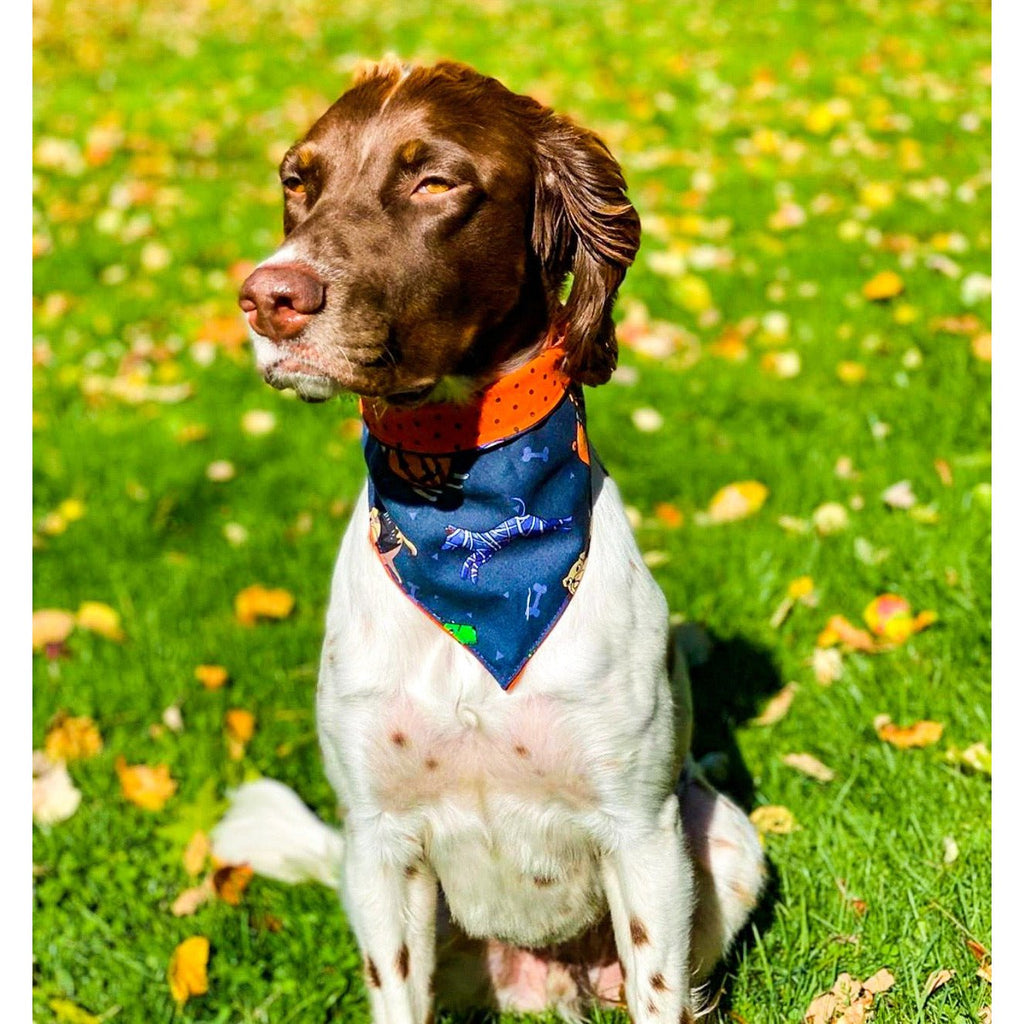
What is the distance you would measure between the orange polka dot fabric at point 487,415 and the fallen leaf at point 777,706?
1.52 m

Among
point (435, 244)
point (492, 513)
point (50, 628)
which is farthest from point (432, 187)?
point (50, 628)

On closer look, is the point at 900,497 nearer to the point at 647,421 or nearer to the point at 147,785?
the point at 647,421

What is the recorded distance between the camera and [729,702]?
152 inches

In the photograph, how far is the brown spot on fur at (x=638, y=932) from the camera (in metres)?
2.70

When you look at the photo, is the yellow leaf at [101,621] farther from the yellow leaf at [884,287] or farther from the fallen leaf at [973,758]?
the yellow leaf at [884,287]

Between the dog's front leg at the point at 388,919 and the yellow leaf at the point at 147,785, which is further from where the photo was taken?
the yellow leaf at the point at 147,785

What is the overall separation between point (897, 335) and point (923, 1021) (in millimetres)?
3748

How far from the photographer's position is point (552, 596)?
265cm

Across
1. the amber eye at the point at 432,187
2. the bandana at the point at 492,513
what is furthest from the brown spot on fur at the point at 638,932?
the amber eye at the point at 432,187

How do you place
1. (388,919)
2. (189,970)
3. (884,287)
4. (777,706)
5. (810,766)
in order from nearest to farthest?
(388,919)
(189,970)
(810,766)
(777,706)
(884,287)

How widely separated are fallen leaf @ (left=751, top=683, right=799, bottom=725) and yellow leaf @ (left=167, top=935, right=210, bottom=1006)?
164 centimetres

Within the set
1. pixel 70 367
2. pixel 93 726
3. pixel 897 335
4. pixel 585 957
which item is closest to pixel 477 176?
pixel 585 957

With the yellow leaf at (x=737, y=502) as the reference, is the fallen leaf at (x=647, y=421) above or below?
below

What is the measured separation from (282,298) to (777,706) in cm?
222
